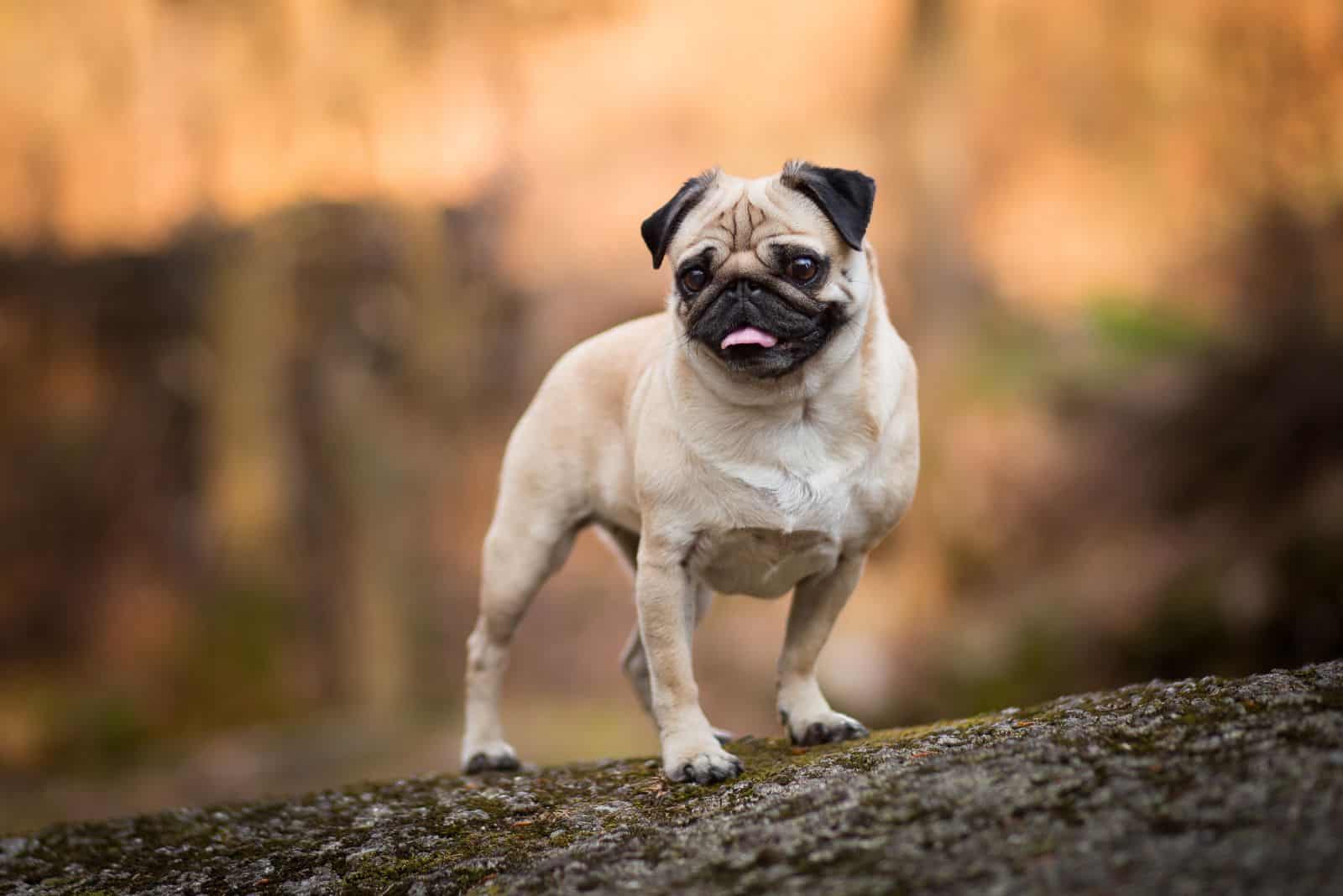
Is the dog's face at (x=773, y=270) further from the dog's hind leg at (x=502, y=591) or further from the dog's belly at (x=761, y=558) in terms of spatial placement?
the dog's hind leg at (x=502, y=591)

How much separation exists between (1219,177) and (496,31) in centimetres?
1000

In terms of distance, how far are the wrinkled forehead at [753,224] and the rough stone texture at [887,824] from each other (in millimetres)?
1880

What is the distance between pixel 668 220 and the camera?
17.0 ft

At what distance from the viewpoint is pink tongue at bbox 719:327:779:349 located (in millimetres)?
4586

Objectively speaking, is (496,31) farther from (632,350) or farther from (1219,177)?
(632,350)

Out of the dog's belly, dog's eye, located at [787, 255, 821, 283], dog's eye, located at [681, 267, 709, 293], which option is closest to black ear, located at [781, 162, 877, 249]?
Result: dog's eye, located at [787, 255, 821, 283]

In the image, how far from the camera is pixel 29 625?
15.6 metres

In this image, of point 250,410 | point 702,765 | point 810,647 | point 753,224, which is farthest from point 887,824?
point 250,410

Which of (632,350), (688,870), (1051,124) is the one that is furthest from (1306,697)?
(1051,124)

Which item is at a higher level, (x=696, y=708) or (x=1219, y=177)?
(x=1219, y=177)

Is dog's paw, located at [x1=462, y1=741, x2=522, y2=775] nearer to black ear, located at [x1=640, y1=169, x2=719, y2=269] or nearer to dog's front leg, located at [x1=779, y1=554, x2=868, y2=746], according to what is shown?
dog's front leg, located at [x1=779, y1=554, x2=868, y2=746]

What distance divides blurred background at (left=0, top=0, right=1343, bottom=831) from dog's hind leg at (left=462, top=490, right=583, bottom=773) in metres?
7.52

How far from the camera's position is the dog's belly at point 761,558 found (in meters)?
4.81

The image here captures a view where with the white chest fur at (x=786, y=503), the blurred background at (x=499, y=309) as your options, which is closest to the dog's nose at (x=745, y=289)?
the white chest fur at (x=786, y=503)
